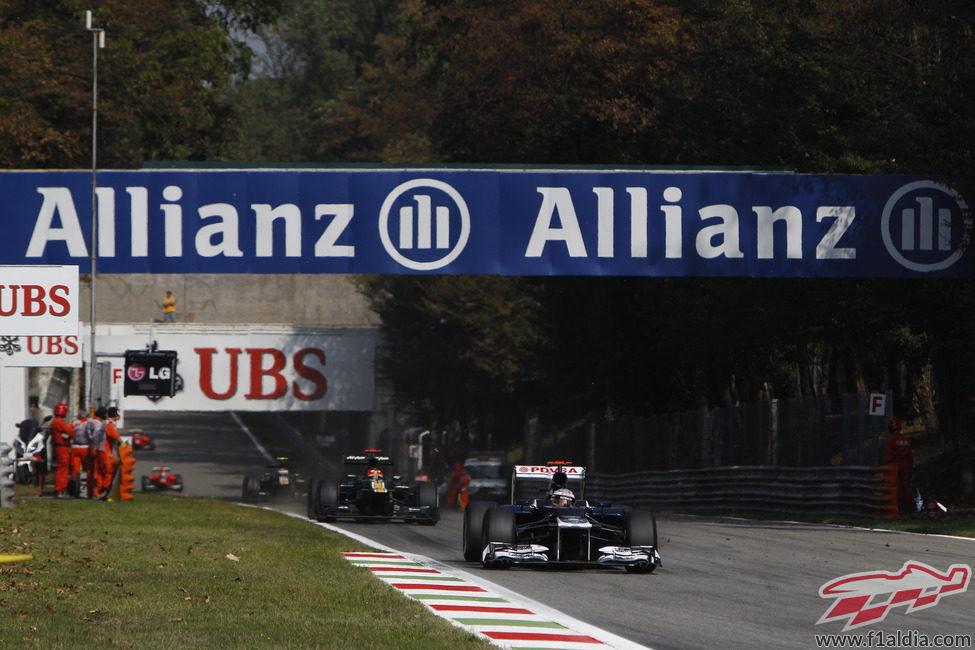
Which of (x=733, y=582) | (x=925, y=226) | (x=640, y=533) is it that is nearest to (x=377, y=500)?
(x=640, y=533)

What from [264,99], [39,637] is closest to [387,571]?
[39,637]

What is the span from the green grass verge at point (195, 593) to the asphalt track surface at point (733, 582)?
1327 millimetres

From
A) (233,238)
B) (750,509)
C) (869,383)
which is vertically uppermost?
(233,238)

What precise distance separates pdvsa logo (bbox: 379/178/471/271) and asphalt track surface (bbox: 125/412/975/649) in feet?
15.9

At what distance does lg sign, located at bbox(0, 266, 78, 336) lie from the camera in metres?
23.7

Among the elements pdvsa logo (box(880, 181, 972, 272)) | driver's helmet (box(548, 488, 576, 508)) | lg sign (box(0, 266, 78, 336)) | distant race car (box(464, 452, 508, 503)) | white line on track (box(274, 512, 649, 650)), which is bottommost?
distant race car (box(464, 452, 508, 503))

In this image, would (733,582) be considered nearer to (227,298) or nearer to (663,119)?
(663,119)

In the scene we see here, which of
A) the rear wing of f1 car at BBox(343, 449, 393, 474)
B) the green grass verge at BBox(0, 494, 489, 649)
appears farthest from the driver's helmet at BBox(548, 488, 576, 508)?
the rear wing of f1 car at BBox(343, 449, 393, 474)

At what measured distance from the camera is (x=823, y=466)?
25.9 m

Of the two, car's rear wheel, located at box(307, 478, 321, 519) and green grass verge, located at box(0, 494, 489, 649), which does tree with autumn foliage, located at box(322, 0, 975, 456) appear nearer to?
car's rear wheel, located at box(307, 478, 321, 519)

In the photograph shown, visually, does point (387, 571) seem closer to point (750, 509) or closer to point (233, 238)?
point (233, 238)

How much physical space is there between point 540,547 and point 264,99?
10056 cm

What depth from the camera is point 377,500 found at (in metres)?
23.0
